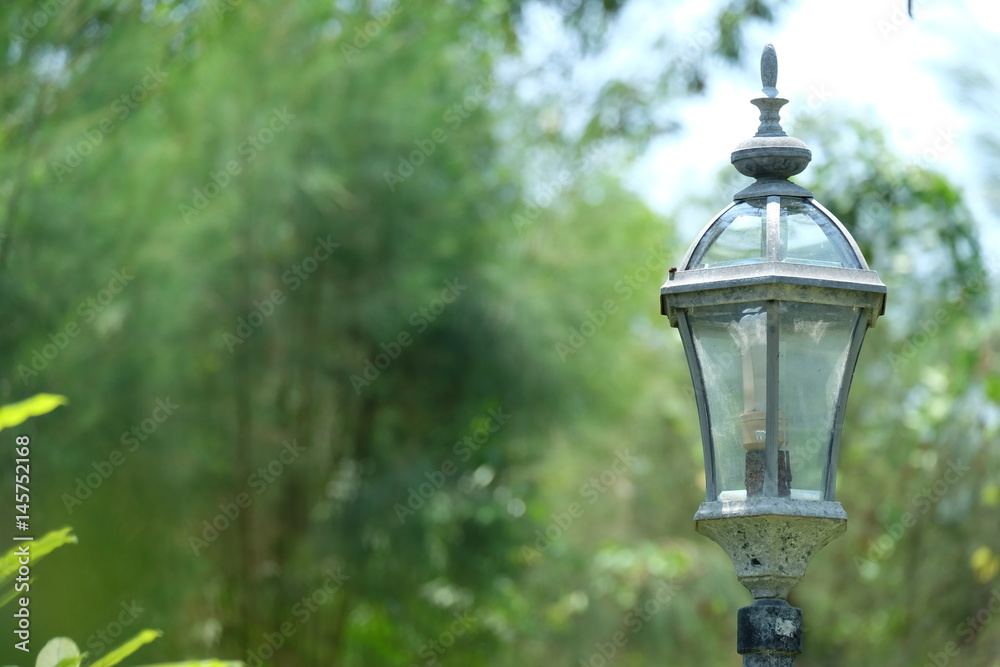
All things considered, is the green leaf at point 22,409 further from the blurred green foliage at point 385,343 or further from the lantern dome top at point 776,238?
the blurred green foliage at point 385,343

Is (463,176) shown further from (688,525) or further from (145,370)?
(688,525)

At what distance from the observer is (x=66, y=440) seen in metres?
7.12

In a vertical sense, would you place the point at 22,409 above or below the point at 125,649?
above

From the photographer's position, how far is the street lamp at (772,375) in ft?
7.57

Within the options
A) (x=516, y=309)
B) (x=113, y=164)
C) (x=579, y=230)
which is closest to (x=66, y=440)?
(x=113, y=164)

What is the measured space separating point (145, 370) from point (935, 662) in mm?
4718
